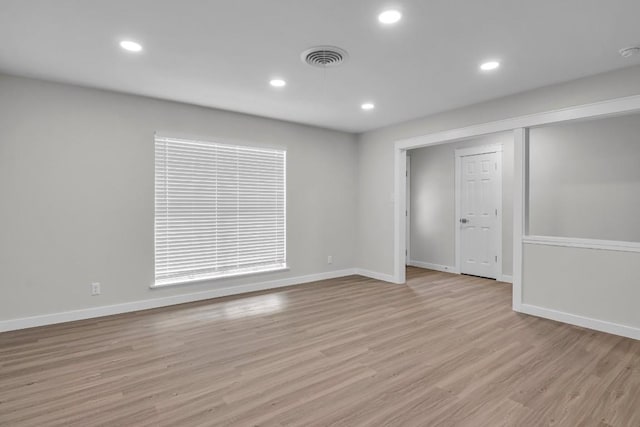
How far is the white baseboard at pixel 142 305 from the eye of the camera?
3.54 meters

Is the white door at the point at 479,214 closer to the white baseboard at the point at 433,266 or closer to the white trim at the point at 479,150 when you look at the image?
the white trim at the point at 479,150

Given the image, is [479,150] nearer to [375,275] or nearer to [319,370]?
[375,275]

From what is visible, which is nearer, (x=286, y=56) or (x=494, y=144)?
(x=286, y=56)

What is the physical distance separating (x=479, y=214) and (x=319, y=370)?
15.5ft

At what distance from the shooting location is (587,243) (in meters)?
3.60

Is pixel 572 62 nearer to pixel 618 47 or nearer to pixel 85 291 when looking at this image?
pixel 618 47

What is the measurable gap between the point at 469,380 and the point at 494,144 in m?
4.66

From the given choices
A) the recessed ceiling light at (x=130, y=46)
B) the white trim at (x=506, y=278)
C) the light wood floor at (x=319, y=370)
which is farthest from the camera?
the white trim at (x=506, y=278)

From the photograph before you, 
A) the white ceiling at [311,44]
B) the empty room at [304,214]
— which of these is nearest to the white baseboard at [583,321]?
the empty room at [304,214]

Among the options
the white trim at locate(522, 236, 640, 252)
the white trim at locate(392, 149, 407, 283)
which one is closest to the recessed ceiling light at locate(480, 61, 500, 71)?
the white trim at locate(522, 236, 640, 252)

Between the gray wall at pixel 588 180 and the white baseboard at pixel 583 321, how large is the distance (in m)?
1.53

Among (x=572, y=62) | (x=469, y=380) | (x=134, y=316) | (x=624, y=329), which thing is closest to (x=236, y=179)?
(x=134, y=316)

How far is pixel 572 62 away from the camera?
3.19m

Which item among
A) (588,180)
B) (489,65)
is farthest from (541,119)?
(588,180)
